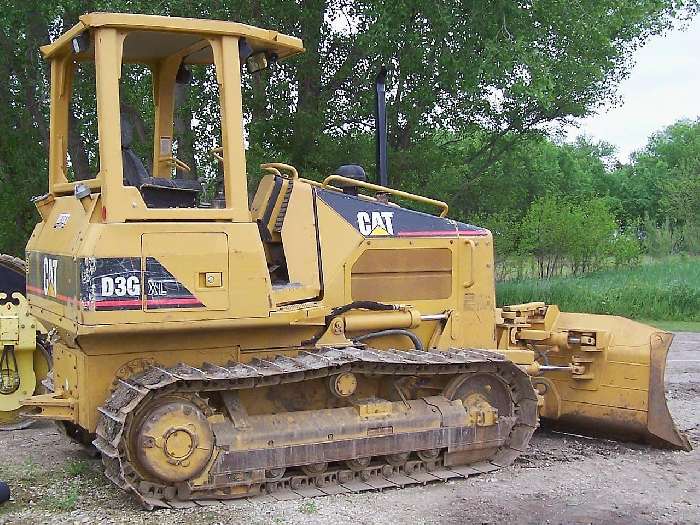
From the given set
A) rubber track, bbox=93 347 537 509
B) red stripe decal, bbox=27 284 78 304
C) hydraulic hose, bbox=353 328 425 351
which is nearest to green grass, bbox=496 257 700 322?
rubber track, bbox=93 347 537 509

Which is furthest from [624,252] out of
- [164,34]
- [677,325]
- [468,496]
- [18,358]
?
[164,34]

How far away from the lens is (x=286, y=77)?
16000 mm

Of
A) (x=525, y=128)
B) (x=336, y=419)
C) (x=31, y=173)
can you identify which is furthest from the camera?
(x=525, y=128)

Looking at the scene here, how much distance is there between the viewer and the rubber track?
215 inches

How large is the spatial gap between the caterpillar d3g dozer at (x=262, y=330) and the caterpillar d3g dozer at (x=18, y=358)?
1.63 meters

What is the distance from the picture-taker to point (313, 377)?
596 centimetres

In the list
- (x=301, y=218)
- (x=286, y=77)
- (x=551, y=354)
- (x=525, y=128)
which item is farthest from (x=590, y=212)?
(x=301, y=218)

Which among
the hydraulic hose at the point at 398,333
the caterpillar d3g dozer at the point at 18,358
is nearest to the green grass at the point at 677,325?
the hydraulic hose at the point at 398,333

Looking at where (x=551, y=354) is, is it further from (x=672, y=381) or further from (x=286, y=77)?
(x=286, y=77)

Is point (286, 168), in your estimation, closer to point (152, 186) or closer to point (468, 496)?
point (152, 186)

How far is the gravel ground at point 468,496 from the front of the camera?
545cm

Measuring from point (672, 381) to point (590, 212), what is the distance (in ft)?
51.6

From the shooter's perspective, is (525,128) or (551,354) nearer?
(551,354)

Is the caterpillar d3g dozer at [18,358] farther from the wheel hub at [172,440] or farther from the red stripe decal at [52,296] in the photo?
the wheel hub at [172,440]
